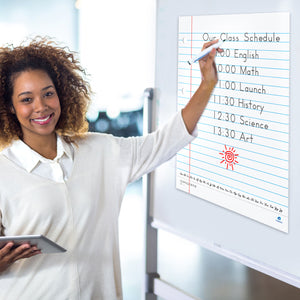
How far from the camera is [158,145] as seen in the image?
5.47 ft

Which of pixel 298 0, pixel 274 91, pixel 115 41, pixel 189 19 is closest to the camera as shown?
pixel 298 0

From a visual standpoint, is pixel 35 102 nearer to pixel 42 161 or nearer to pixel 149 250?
pixel 42 161

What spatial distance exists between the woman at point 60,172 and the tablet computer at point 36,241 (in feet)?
0.10

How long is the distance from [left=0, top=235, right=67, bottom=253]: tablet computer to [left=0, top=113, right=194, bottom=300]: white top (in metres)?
0.12

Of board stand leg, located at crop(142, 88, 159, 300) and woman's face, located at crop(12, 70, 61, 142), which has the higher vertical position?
woman's face, located at crop(12, 70, 61, 142)

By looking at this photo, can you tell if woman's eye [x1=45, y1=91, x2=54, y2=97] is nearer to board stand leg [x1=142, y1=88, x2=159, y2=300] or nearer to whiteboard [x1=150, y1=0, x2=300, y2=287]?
whiteboard [x1=150, y1=0, x2=300, y2=287]

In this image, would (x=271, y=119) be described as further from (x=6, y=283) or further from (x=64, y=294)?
(x=6, y=283)

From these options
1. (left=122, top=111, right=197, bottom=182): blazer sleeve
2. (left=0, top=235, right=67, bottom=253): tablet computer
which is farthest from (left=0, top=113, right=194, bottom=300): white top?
(left=0, top=235, right=67, bottom=253): tablet computer

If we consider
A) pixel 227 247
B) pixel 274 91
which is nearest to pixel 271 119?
pixel 274 91

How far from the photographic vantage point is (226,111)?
1.70 meters

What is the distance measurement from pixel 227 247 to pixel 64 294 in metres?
0.55

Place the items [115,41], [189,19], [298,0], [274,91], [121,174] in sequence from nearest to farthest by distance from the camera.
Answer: [298,0], [274,91], [121,174], [189,19], [115,41]

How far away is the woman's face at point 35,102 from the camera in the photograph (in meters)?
1.50

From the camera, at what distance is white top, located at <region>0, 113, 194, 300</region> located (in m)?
1.51
